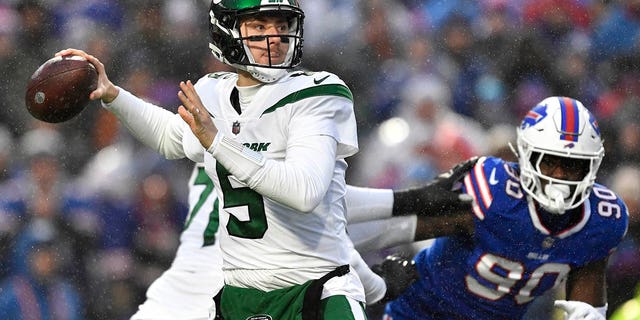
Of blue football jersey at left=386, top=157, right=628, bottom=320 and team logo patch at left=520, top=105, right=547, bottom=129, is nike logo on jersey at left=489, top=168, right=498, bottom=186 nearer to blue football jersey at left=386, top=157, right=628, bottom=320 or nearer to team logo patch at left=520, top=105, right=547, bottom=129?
blue football jersey at left=386, top=157, right=628, bottom=320

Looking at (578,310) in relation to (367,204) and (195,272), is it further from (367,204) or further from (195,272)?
(195,272)

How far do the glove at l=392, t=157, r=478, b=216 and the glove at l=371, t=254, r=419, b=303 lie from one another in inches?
9.9

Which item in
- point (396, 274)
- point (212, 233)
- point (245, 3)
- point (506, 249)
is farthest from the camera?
point (396, 274)

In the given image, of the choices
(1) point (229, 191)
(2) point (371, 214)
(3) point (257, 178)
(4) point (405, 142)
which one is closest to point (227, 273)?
(1) point (229, 191)

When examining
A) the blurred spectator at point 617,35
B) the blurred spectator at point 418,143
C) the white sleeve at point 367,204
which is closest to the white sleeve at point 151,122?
the white sleeve at point 367,204

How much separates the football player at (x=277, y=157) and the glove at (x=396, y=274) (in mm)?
1163

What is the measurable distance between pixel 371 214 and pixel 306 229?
1.10 meters

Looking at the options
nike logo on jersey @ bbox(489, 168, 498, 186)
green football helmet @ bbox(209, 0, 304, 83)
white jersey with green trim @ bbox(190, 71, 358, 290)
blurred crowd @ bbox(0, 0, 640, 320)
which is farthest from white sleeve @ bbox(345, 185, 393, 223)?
blurred crowd @ bbox(0, 0, 640, 320)

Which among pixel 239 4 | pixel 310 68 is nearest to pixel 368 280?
pixel 239 4

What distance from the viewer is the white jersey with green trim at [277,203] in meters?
3.19

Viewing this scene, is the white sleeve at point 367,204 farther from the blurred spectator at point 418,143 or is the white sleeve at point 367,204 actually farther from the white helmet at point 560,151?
the blurred spectator at point 418,143

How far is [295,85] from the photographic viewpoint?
128 inches

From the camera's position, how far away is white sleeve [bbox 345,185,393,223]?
4242mm

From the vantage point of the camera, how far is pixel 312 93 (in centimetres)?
318
